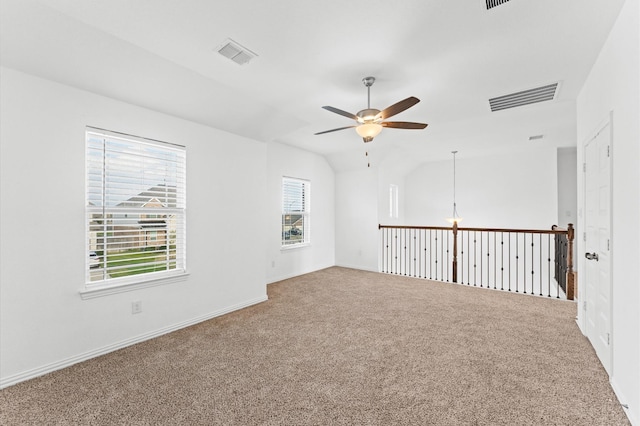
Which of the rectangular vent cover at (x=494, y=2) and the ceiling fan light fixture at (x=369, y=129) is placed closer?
the rectangular vent cover at (x=494, y=2)

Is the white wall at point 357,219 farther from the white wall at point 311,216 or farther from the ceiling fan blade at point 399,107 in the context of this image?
the ceiling fan blade at point 399,107

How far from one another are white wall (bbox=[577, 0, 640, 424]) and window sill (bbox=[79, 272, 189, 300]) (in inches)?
153

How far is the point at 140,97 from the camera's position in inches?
112

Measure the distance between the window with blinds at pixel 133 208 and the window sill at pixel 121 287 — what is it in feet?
0.13

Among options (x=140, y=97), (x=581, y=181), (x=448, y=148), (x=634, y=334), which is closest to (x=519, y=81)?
(x=581, y=181)

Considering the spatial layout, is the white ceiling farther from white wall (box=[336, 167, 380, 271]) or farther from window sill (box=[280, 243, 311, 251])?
white wall (box=[336, 167, 380, 271])

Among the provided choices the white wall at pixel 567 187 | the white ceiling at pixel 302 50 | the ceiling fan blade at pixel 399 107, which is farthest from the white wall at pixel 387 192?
the ceiling fan blade at pixel 399 107

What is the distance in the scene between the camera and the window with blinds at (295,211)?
18.5 ft

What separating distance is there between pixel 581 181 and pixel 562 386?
6.96 feet

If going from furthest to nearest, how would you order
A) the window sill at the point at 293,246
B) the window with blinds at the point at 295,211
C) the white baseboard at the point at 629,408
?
the window with blinds at the point at 295,211 → the window sill at the point at 293,246 → the white baseboard at the point at 629,408

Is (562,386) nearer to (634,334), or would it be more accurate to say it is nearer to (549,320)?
(634,334)

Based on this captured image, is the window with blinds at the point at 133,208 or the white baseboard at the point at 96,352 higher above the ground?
the window with blinds at the point at 133,208

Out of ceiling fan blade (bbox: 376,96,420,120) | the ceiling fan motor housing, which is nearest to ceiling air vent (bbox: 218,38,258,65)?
the ceiling fan motor housing

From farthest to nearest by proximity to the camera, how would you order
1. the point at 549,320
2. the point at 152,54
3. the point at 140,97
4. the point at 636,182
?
the point at 549,320 → the point at 140,97 → the point at 152,54 → the point at 636,182
